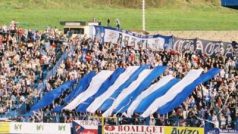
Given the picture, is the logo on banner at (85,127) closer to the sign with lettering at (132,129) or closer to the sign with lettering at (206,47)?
the sign with lettering at (132,129)

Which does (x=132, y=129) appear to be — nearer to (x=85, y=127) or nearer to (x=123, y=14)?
(x=85, y=127)

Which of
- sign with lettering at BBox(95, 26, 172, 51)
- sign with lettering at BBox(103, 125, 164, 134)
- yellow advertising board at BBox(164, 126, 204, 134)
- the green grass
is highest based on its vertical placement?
sign with lettering at BBox(95, 26, 172, 51)

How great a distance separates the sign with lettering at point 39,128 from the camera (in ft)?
116

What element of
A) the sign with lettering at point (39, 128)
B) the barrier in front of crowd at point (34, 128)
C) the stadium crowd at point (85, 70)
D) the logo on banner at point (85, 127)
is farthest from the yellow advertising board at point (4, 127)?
the logo on banner at point (85, 127)

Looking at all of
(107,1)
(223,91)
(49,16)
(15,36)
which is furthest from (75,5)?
(223,91)

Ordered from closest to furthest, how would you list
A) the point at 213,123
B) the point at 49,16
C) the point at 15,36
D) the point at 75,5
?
the point at 213,123 < the point at 15,36 < the point at 49,16 < the point at 75,5

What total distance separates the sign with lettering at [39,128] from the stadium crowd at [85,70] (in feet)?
4.72

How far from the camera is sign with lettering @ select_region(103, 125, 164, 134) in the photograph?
33094 millimetres

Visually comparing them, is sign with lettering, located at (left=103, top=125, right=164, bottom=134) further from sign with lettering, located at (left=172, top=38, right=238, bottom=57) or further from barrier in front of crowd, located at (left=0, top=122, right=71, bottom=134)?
sign with lettering, located at (left=172, top=38, right=238, bottom=57)

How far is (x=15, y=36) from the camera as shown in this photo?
159ft

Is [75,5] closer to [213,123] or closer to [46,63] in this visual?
[46,63]

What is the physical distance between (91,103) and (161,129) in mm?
6664

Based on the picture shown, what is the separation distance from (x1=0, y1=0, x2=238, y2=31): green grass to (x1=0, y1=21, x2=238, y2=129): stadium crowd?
22.3 metres

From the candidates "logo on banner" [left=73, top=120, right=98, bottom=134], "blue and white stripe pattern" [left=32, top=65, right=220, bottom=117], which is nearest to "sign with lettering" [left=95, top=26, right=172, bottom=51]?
"blue and white stripe pattern" [left=32, top=65, right=220, bottom=117]
